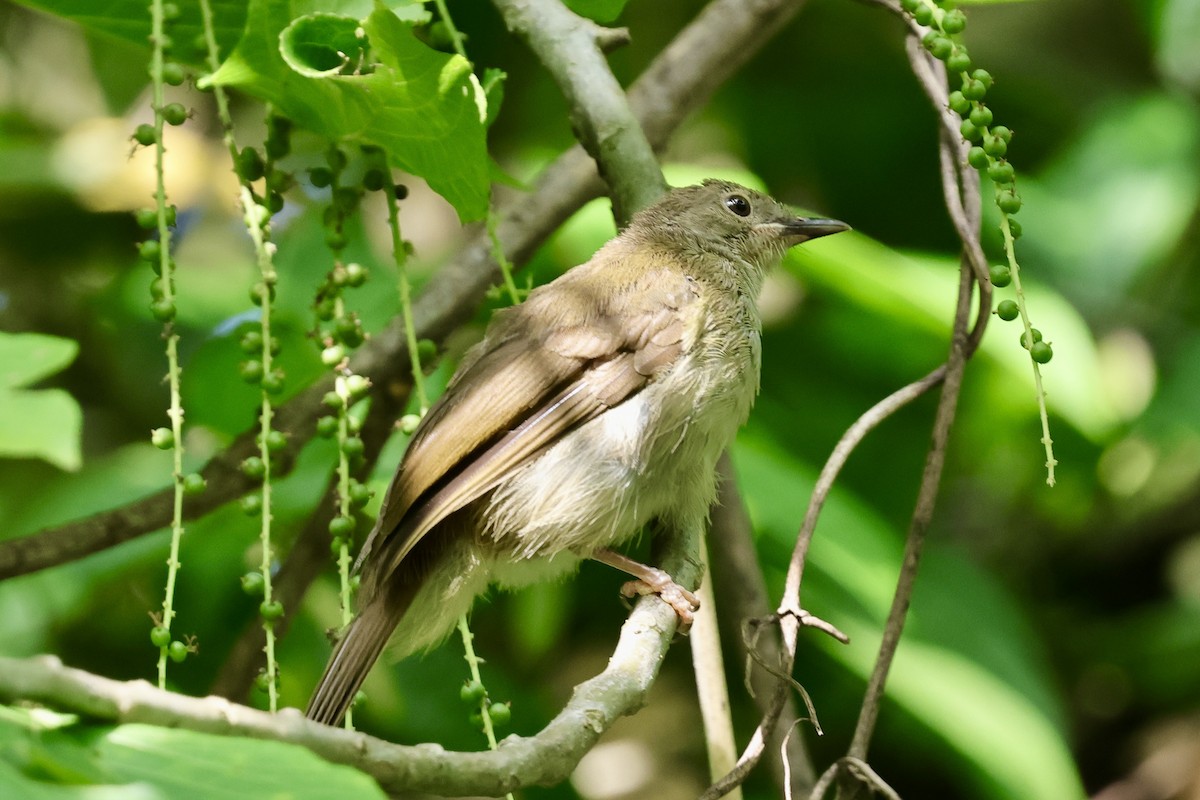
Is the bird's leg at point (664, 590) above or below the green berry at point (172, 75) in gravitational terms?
below

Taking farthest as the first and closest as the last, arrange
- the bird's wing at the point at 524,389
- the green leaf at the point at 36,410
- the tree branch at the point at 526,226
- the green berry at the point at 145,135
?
the tree branch at the point at 526,226 < the bird's wing at the point at 524,389 < the green berry at the point at 145,135 < the green leaf at the point at 36,410

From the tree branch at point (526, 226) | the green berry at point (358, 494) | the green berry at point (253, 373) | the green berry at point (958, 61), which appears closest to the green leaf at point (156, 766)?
the green berry at point (358, 494)

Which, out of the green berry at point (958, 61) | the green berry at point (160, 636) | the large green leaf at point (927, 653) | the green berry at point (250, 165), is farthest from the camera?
the large green leaf at point (927, 653)

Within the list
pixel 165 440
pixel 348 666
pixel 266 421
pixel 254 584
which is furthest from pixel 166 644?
pixel 348 666

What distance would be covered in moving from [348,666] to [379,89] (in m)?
1.23

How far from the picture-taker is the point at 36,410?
5.24 feet

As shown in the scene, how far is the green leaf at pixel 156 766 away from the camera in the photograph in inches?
48.6

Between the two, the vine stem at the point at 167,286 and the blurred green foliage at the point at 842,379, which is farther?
the blurred green foliage at the point at 842,379

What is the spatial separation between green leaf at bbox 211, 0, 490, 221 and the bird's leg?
88cm

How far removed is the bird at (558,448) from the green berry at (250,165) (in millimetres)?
692

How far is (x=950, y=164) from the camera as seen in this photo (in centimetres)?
314

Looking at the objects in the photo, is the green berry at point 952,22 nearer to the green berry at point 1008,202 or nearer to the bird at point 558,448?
the green berry at point 1008,202

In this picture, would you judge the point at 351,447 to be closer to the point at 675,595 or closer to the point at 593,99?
the point at 675,595

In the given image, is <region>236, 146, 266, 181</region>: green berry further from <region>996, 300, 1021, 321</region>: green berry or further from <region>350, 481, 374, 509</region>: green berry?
<region>996, 300, 1021, 321</region>: green berry
